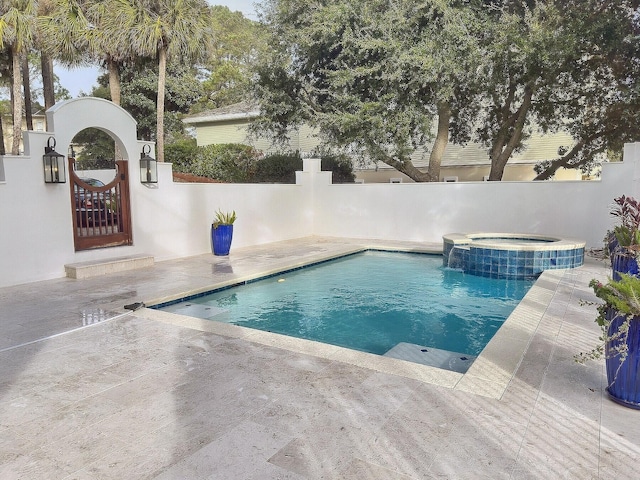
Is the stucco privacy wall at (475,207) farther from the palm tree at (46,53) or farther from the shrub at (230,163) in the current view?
the palm tree at (46,53)

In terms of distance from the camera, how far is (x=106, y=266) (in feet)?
25.4

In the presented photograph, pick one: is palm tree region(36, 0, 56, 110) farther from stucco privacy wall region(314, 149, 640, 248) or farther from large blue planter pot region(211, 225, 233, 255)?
stucco privacy wall region(314, 149, 640, 248)

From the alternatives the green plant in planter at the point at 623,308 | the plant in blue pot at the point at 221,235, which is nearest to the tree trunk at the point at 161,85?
the plant in blue pot at the point at 221,235

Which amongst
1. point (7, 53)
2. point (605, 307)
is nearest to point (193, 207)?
point (605, 307)

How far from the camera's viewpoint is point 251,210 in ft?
36.9

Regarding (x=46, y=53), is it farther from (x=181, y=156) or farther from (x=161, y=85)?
(x=181, y=156)

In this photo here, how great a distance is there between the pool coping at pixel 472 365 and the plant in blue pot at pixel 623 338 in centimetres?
69

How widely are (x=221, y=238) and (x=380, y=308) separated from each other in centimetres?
464

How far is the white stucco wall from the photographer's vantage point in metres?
7.06

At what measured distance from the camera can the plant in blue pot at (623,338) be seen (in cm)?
278

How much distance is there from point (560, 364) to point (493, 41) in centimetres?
980

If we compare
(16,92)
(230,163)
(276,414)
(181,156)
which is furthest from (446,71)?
(16,92)

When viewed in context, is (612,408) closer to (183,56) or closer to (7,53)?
(183,56)

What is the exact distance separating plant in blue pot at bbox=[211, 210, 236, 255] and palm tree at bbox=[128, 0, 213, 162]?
6284 millimetres
